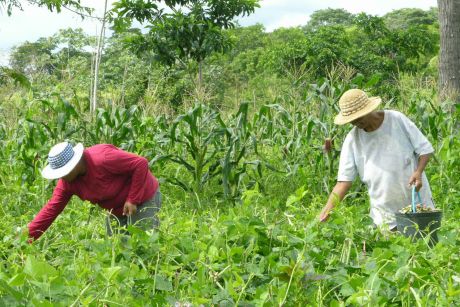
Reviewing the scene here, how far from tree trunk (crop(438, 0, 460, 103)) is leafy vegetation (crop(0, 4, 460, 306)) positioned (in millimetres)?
344

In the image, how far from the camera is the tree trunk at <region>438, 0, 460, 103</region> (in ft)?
30.5

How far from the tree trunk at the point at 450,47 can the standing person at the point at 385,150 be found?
5.39 meters

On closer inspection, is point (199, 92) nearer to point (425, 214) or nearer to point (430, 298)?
point (425, 214)

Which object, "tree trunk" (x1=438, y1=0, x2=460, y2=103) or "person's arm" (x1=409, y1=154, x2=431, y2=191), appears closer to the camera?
"person's arm" (x1=409, y1=154, x2=431, y2=191)

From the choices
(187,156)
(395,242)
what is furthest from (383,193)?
(187,156)

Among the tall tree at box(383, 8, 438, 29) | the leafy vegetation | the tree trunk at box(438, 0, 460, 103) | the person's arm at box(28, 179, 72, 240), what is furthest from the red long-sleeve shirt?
the tall tree at box(383, 8, 438, 29)

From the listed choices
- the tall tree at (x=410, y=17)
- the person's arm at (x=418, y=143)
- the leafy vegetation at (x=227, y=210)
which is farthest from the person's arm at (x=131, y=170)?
the tall tree at (x=410, y=17)

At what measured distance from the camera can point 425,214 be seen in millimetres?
3123

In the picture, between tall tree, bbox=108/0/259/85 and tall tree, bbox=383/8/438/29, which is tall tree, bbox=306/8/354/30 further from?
tall tree, bbox=108/0/259/85

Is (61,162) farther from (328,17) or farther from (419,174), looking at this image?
(328,17)

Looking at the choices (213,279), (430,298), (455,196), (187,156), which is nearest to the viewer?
(430,298)

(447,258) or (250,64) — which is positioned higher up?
(447,258)

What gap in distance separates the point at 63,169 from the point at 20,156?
11.5 ft

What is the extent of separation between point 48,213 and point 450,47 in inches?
269
